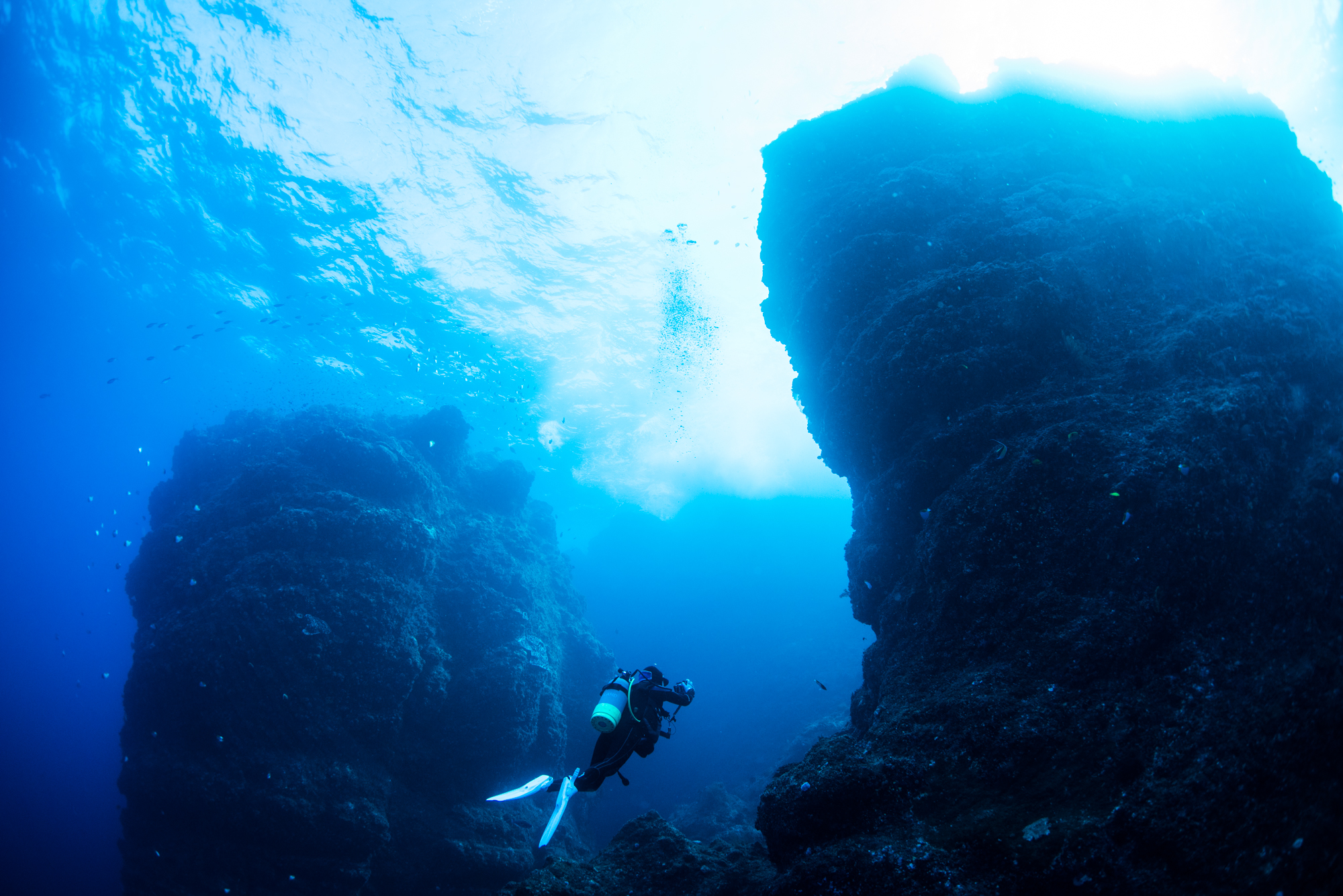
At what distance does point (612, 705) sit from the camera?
256 inches

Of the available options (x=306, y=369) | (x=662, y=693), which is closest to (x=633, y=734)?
(x=662, y=693)

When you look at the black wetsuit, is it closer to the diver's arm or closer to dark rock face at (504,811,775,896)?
the diver's arm

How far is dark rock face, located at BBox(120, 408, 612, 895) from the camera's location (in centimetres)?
1179

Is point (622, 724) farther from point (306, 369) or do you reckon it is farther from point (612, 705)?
point (306, 369)

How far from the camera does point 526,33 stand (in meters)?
15.3

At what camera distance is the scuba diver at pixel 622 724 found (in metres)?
6.33

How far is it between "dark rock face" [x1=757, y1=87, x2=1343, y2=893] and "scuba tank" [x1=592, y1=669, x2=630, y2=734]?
2086mm

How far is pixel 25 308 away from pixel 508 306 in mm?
22446

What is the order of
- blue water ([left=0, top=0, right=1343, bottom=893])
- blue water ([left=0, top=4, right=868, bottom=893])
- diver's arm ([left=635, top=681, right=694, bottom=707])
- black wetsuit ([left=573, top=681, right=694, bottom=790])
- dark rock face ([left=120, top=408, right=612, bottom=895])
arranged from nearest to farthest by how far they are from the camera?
black wetsuit ([left=573, top=681, right=694, bottom=790])
diver's arm ([left=635, top=681, right=694, bottom=707])
dark rock face ([left=120, top=408, right=612, bottom=895])
blue water ([left=0, top=0, right=1343, bottom=893])
blue water ([left=0, top=4, right=868, bottom=893])

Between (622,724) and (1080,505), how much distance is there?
627 centimetres

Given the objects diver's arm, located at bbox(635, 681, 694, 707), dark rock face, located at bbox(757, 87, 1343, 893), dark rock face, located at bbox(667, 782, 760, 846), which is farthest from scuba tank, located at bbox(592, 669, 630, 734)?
dark rock face, located at bbox(667, 782, 760, 846)

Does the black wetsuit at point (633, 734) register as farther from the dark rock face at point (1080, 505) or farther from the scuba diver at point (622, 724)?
the dark rock face at point (1080, 505)

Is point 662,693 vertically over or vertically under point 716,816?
under

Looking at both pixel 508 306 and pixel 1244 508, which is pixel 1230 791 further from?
pixel 508 306
